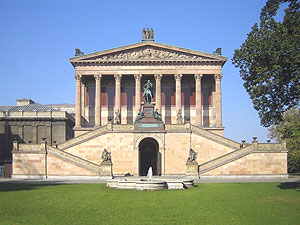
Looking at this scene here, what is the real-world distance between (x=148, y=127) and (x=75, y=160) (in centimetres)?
944

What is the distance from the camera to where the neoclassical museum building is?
143 ft

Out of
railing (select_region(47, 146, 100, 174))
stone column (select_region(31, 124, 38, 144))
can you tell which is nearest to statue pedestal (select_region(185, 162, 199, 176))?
railing (select_region(47, 146, 100, 174))

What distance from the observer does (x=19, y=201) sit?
70.2 ft

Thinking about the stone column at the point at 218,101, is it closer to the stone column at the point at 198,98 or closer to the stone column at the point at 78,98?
the stone column at the point at 198,98

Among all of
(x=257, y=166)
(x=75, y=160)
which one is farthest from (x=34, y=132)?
(x=257, y=166)

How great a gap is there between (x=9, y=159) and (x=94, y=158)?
85.3 ft

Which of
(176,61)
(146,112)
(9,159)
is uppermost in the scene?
(176,61)

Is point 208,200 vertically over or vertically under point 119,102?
under

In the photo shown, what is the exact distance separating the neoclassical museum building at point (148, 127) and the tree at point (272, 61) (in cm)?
1323

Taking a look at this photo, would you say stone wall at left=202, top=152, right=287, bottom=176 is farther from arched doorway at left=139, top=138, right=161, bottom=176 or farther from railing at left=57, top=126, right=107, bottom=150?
railing at left=57, top=126, right=107, bottom=150

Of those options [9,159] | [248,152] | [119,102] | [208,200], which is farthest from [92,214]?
[9,159]

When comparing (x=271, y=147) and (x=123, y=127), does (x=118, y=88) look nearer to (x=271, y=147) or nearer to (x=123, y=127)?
(x=123, y=127)

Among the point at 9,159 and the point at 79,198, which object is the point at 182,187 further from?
the point at 9,159

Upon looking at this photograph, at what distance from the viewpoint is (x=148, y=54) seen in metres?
63.6
